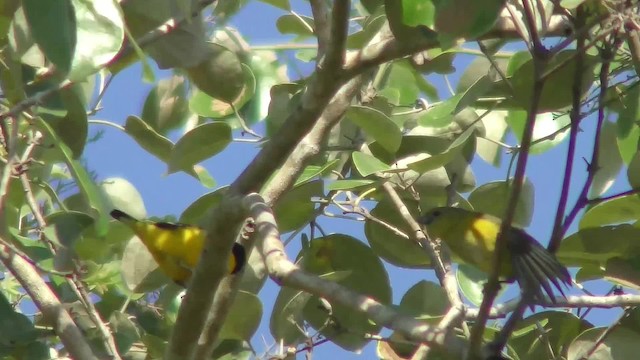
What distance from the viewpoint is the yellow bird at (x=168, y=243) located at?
6.43ft

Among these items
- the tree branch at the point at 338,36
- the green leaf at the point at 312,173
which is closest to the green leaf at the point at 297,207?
the green leaf at the point at 312,173

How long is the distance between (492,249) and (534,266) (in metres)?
0.36

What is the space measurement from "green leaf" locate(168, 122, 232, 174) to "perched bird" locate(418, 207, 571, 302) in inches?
16.7

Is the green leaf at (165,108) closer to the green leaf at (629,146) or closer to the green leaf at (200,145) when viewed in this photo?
the green leaf at (200,145)

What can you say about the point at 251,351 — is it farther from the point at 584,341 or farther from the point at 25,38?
the point at 25,38

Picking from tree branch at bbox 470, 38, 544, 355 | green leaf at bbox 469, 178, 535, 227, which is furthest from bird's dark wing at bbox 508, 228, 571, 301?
tree branch at bbox 470, 38, 544, 355

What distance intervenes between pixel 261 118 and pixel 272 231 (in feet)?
2.74

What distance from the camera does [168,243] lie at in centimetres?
215

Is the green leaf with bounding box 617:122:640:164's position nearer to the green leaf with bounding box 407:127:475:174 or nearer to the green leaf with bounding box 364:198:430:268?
the green leaf with bounding box 407:127:475:174

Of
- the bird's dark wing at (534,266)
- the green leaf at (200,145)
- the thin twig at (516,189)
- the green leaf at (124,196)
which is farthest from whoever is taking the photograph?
the green leaf at (124,196)

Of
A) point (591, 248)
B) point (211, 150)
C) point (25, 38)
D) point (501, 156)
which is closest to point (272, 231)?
point (25, 38)

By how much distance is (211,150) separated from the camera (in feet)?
6.02

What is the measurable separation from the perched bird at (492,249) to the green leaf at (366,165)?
0.76ft

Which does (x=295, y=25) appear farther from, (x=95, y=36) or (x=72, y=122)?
(x=95, y=36)
